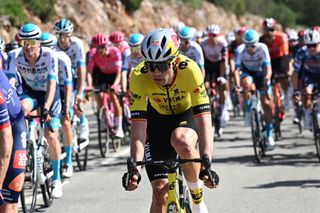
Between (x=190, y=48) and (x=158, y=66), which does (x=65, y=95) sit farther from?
(x=158, y=66)

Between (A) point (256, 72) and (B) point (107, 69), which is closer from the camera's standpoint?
(A) point (256, 72)

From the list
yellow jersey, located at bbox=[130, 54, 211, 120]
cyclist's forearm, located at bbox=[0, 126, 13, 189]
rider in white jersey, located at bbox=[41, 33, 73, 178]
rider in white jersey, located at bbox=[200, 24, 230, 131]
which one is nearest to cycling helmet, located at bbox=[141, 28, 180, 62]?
yellow jersey, located at bbox=[130, 54, 211, 120]

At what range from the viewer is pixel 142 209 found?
9734mm

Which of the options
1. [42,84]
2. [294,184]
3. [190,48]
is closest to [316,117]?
[294,184]

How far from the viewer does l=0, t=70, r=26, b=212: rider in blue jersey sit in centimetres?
603

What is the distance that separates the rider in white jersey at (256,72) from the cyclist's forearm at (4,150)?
841cm

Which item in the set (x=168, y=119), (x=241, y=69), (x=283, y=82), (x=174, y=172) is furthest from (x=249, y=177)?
(x=283, y=82)

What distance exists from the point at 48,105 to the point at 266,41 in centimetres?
773

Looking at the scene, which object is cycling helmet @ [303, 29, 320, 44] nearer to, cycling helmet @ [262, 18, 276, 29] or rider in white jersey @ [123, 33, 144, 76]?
cycling helmet @ [262, 18, 276, 29]

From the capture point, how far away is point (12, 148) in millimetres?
6395

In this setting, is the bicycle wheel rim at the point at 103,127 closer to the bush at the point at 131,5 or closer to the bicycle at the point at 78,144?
the bicycle at the point at 78,144

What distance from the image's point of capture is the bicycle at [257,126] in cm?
1365

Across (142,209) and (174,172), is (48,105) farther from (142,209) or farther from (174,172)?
(174,172)

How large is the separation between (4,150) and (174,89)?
179 cm
